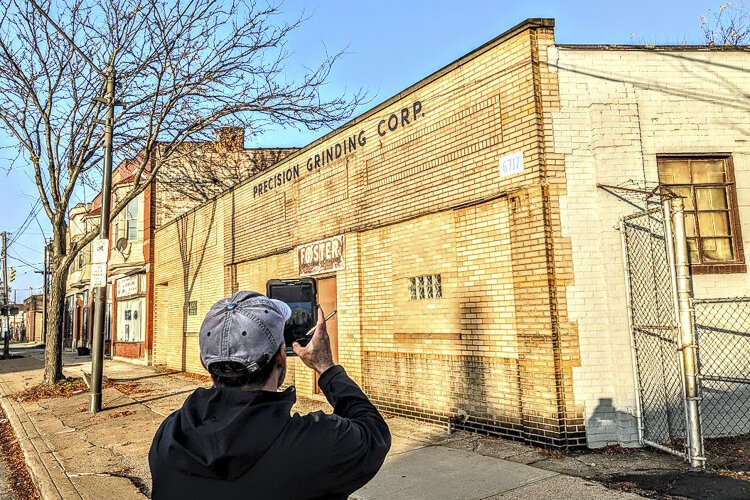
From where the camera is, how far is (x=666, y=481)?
550 cm

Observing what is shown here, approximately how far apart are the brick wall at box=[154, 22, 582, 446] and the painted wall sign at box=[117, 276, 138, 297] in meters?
14.1

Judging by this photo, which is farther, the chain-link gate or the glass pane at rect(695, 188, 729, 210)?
the glass pane at rect(695, 188, 729, 210)


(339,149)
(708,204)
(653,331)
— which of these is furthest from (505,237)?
(339,149)

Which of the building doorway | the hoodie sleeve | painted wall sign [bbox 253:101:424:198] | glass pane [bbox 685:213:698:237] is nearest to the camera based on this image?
the hoodie sleeve

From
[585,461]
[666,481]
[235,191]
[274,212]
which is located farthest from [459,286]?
[235,191]

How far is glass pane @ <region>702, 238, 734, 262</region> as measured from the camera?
299 inches

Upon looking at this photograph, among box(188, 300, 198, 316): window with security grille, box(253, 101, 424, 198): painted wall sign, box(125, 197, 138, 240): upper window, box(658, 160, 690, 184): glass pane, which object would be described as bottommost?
box(188, 300, 198, 316): window with security grille

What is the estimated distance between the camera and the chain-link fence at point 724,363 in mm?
7125

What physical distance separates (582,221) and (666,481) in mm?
3084

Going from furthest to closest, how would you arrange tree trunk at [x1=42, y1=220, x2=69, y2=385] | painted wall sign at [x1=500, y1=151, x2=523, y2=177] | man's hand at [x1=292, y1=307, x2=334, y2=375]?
tree trunk at [x1=42, y1=220, x2=69, y2=385], painted wall sign at [x1=500, y1=151, x2=523, y2=177], man's hand at [x1=292, y1=307, x2=334, y2=375]

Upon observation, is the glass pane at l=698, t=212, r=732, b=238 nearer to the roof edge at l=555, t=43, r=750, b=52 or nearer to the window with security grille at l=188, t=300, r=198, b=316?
the roof edge at l=555, t=43, r=750, b=52

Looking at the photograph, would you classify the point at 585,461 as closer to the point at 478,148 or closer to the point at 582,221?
the point at 582,221

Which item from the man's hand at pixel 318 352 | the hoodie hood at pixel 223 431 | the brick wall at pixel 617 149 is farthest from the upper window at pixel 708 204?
the hoodie hood at pixel 223 431

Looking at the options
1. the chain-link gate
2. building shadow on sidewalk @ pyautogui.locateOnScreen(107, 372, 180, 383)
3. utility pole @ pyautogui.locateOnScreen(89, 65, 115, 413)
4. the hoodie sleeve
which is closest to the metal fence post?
the chain-link gate
